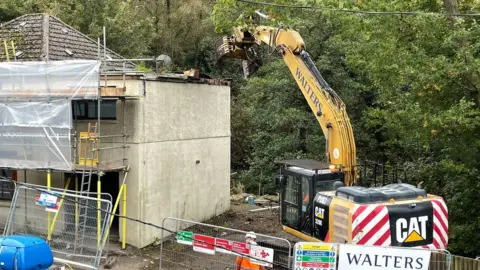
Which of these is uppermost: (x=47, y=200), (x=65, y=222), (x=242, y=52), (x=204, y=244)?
(x=242, y=52)

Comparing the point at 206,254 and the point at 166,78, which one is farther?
the point at 166,78

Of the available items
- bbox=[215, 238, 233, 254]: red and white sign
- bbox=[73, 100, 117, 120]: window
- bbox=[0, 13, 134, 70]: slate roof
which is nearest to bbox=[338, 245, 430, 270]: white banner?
bbox=[215, 238, 233, 254]: red and white sign

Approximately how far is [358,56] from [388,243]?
6774mm

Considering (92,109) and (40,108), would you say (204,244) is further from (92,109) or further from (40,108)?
(40,108)

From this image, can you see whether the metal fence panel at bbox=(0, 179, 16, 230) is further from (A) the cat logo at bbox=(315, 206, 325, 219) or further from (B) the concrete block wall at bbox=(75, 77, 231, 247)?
(A) the cat logo at bbox=(315, 206, 325, 219)

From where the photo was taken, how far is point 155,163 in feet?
49.3

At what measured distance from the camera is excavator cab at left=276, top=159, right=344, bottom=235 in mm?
12430

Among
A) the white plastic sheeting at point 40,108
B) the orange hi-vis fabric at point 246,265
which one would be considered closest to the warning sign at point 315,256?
the orange hi-vis fabric at point 246,265

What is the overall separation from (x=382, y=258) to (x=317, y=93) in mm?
5403

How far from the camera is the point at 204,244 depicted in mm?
11094

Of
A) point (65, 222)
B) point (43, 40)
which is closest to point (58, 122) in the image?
point (65, 222)

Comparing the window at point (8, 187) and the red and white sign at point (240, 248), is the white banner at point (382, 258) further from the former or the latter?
the window at point (8, 187)

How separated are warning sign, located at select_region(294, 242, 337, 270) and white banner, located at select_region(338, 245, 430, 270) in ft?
0.81

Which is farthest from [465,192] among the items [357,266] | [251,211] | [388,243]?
[251,211]
